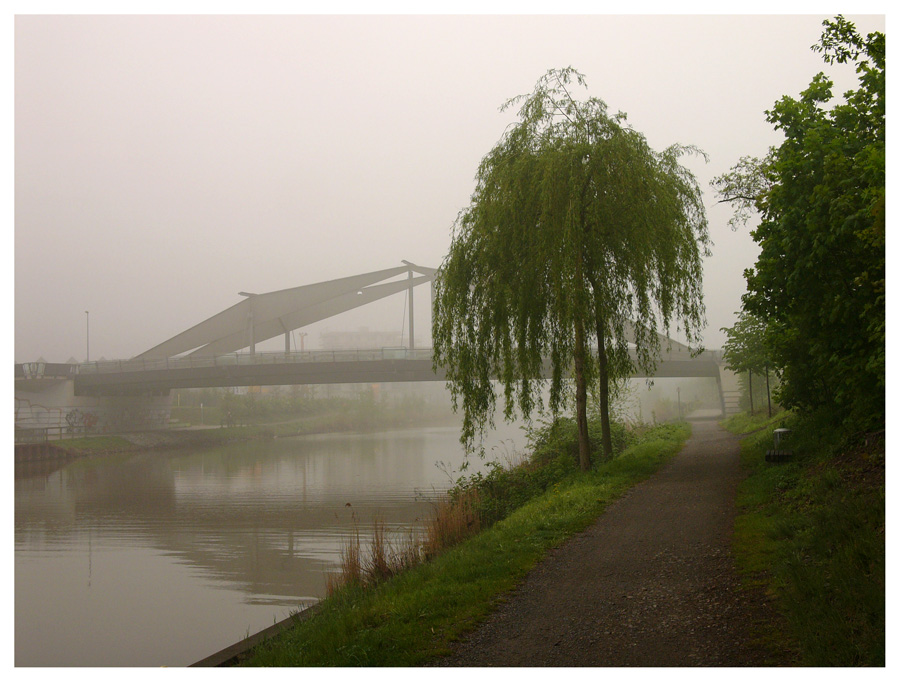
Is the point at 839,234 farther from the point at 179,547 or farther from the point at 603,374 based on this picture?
the point at 179,547

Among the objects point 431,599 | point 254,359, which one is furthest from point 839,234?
point 254,359

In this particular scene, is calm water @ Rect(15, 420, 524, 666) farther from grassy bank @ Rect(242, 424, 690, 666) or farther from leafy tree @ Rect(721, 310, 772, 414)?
leafy tree @ Rect(721, 310, 772, 414)

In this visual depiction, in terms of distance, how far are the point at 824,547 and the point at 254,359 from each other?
36060 millimetres

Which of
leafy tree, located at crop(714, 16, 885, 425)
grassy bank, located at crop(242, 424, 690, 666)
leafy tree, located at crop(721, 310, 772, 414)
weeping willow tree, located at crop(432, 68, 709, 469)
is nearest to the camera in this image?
grassy bank, located at crop(242, 424, 690, 666)

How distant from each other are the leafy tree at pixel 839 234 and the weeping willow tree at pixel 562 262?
1.94 m

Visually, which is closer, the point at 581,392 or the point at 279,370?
the point at 581,392

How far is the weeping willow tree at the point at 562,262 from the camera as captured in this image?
12.2m

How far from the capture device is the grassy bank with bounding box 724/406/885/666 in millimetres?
4406

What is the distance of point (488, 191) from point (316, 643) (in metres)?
9.31

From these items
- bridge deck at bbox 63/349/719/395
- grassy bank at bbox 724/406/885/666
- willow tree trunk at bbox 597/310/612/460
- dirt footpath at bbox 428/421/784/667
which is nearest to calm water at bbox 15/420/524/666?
willow tree trunk at bbox 597/310/612/460

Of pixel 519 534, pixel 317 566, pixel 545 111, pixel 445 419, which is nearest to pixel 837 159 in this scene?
pixel 519 534

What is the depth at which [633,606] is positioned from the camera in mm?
5641

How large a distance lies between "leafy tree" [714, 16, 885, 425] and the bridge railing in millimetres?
26399

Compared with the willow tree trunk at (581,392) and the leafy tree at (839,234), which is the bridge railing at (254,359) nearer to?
the willow tree trunk at (581,392)
